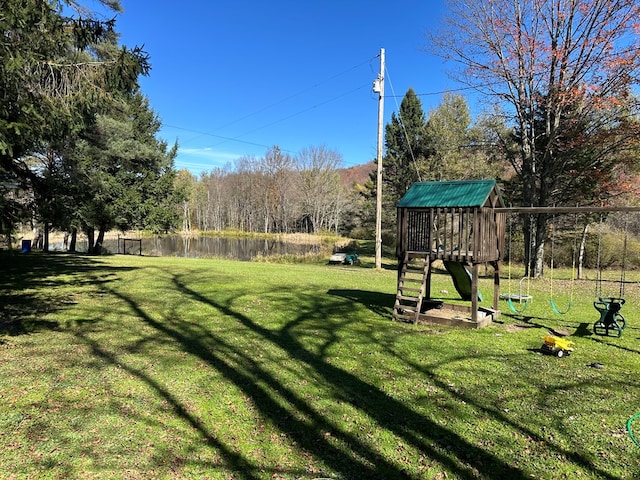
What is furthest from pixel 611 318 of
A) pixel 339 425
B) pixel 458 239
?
pixel 339 425

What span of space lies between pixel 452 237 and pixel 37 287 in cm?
999

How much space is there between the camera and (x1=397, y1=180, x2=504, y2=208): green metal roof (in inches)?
294

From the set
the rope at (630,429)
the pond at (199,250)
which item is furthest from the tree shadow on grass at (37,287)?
the pond at (199,250)

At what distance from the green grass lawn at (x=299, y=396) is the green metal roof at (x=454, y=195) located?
7.85 feet

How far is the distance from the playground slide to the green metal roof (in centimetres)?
135

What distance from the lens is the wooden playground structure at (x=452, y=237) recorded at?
24.5 feet

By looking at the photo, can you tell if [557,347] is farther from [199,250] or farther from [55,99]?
[199,250]

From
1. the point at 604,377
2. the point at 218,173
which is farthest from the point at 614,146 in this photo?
the point at 218,173

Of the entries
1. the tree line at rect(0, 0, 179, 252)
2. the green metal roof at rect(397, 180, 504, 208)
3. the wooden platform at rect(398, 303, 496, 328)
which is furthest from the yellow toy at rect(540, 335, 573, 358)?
the tree line at rect(0, 0, 179, 252)

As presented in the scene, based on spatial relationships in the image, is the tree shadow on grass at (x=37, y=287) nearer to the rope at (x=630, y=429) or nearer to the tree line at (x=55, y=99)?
the tree line at (x=55, y=99)

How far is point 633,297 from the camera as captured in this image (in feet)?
37.1

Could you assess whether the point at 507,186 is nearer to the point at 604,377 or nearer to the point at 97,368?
the point at 604,377

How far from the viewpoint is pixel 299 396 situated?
4.26 m

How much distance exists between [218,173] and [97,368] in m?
75.0
